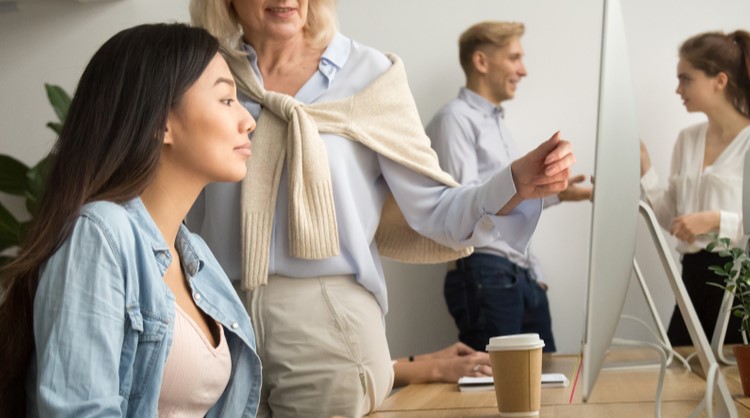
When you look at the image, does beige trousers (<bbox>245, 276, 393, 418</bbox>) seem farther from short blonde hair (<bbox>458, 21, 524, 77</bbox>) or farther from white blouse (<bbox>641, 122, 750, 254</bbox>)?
short blonde hair (<bbox>458, 21, 524, 77</bbox>)

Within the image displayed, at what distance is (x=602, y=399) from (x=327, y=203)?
1.83 ft

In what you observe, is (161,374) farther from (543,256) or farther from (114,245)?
(543,256)

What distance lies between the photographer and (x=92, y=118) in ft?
4.40

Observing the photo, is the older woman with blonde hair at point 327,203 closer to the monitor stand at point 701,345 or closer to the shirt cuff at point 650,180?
the monitor stand at point 701,345

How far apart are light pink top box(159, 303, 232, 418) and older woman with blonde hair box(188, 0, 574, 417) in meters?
0.29

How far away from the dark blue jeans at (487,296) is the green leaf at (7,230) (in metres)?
1.60

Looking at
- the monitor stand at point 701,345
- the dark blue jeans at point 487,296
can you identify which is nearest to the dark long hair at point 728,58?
the dark blue jeans at point 487,296

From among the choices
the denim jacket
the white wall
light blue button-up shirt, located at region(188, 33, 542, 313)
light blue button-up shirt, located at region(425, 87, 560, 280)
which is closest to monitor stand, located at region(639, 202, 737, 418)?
light blue button-up shirt, located at region(188, 33, 542, 313)

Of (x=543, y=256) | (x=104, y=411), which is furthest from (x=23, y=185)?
(x=104, y=411)

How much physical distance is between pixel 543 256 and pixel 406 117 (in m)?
2.47

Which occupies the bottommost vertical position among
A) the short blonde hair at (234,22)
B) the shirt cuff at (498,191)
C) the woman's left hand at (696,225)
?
the woman's left hand at (696,225)

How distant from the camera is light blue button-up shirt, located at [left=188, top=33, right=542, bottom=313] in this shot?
68.7 inches

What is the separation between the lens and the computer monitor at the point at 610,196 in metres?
0.88

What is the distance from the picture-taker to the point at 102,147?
4.35 ft
